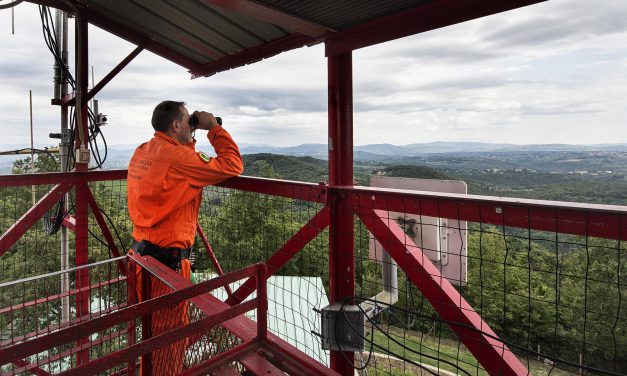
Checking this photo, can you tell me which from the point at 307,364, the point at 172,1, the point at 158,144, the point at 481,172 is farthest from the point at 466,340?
the point at 481,172

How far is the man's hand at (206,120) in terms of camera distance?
3160 mm

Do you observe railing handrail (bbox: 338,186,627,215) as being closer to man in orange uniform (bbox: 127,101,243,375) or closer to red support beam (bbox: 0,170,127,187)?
man in orange uniform (bbox: 127,101,243,375)

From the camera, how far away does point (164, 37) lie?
171 inches

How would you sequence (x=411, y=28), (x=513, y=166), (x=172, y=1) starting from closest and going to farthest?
(x=411, y=28), (x=172, y=1), (x=513, y=166)

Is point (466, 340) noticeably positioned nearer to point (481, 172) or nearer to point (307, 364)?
point (307, 364)

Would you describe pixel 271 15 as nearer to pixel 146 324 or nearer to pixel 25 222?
pixel 146 324

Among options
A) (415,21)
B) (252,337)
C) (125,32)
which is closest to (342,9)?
(415,21)

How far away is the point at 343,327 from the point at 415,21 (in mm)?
2084

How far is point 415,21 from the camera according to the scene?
2408 millimetres

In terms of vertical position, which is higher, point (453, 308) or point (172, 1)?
point (172, 1)

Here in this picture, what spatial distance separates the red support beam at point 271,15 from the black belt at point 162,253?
177cm

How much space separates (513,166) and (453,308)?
2131 inches

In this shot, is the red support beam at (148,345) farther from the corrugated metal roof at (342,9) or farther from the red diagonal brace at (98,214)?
the red diagonal brace at (98,214)

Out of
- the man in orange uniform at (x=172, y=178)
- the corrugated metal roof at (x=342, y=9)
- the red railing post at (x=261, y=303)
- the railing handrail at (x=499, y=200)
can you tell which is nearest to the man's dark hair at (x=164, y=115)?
the man in orange uniform at (x=172, y=178)
